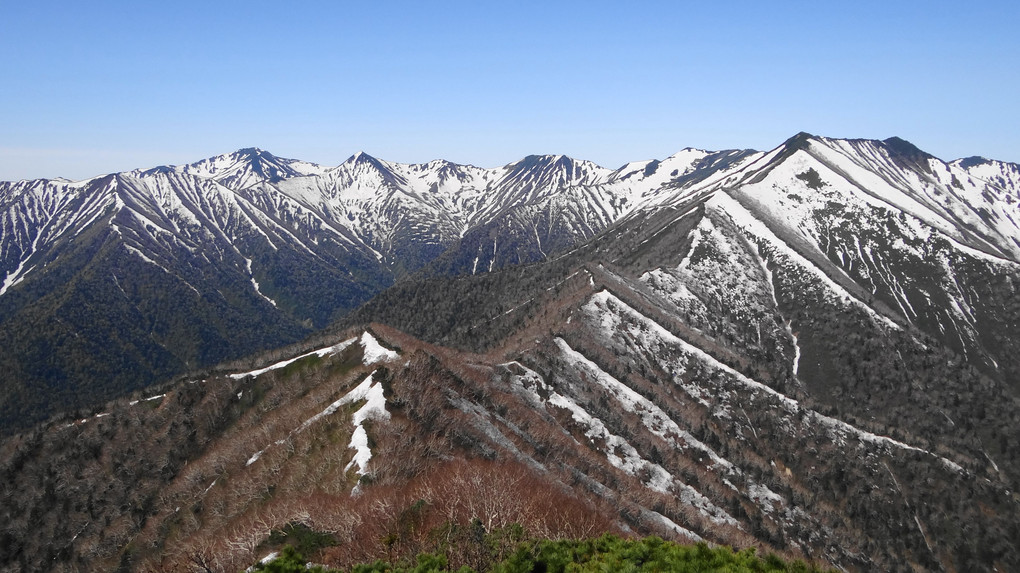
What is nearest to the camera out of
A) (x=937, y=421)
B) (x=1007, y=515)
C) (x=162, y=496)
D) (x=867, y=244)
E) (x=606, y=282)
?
(x=162, y=496)

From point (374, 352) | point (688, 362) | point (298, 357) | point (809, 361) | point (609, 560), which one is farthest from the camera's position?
point (809, 361)

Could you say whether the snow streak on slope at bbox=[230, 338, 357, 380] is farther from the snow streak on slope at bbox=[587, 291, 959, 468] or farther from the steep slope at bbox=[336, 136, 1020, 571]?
the snow streak on slope at bbox=[587, 291, 959, 468]

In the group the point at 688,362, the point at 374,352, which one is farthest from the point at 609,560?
the point at 688,362

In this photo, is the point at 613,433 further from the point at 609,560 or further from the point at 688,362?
the point at 609,560

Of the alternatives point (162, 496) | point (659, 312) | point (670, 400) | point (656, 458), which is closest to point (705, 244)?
point (659, 312)

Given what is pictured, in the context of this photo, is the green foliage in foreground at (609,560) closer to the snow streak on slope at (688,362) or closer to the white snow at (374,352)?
the white snow at (374,352)

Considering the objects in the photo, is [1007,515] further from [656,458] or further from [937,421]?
[656,458]

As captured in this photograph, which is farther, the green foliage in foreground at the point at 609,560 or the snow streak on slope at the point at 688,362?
the snow streak on slope at the point at 688,362

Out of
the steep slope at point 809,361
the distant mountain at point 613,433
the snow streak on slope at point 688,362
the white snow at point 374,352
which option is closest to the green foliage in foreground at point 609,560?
the distant mountain at point 613,433
